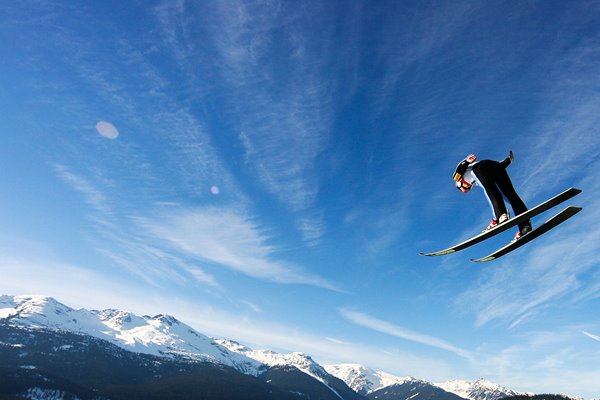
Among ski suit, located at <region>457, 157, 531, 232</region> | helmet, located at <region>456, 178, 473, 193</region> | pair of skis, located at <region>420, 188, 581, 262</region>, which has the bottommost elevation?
pair of skis, located at <region>420, 188, 581, 262</region>

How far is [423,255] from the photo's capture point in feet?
42.3

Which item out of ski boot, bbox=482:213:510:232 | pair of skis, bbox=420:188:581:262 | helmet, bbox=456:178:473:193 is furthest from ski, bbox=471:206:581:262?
helmet, bbox=456:178:473:193

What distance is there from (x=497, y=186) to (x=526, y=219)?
1223 millimetres

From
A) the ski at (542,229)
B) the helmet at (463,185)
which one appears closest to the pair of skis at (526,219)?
the ski at (542,229)

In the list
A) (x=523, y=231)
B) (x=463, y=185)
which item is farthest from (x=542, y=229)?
(x=463, y=185)

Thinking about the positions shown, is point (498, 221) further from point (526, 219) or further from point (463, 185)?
point (463, 185)

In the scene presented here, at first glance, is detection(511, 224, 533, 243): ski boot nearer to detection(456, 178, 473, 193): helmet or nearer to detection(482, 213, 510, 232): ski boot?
detection(482, 213, 510, 232): ski boot

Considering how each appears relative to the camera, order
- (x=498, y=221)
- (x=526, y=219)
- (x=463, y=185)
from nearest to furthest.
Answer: (x=526, y=219) < (x=498, y=221) < (x=463, y=185)

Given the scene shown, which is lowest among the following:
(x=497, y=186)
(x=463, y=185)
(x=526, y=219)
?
(x=526, y=219)

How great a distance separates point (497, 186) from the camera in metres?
10.8

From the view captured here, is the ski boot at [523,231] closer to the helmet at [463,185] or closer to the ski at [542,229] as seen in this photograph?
the ski at [542,229]

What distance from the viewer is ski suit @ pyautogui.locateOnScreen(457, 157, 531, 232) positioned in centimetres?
1056

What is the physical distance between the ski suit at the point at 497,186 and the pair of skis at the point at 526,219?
440 millimetres

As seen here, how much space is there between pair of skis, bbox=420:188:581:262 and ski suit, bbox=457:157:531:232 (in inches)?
17.3
